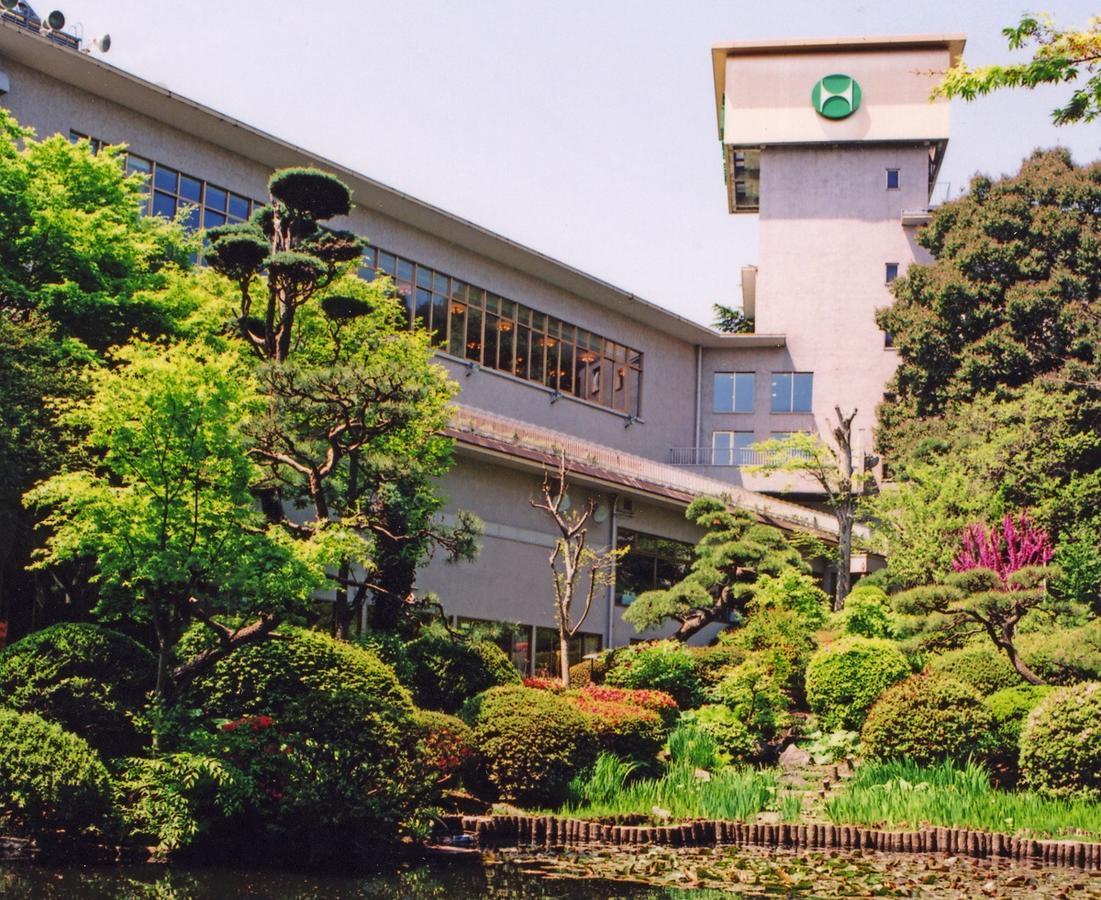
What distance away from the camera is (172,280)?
1969cm

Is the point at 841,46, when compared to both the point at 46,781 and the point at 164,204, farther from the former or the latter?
the point at 46,781

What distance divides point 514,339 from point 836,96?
52.3 ft

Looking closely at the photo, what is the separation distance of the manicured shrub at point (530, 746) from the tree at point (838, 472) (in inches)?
542

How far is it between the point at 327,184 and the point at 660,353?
26363mm

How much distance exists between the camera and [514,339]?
3669 cm

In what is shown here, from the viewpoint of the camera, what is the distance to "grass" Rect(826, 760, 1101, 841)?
14.5 metres

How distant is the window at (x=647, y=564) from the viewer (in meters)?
30.9

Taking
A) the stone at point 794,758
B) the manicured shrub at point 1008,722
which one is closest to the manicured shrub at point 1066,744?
the manicured shrub at point 1008,722

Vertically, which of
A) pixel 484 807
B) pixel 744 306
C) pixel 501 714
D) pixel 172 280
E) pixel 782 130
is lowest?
pixel 484 807

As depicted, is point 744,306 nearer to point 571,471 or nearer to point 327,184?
point 571,471

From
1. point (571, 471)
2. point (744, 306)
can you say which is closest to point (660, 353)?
point (744, 306)

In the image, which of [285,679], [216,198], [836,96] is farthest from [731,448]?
[285,679]

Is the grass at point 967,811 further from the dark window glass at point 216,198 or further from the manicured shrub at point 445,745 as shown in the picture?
the dark window glass at point 216,198

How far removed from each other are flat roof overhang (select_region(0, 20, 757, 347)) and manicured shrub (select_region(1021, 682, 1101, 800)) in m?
19.9
